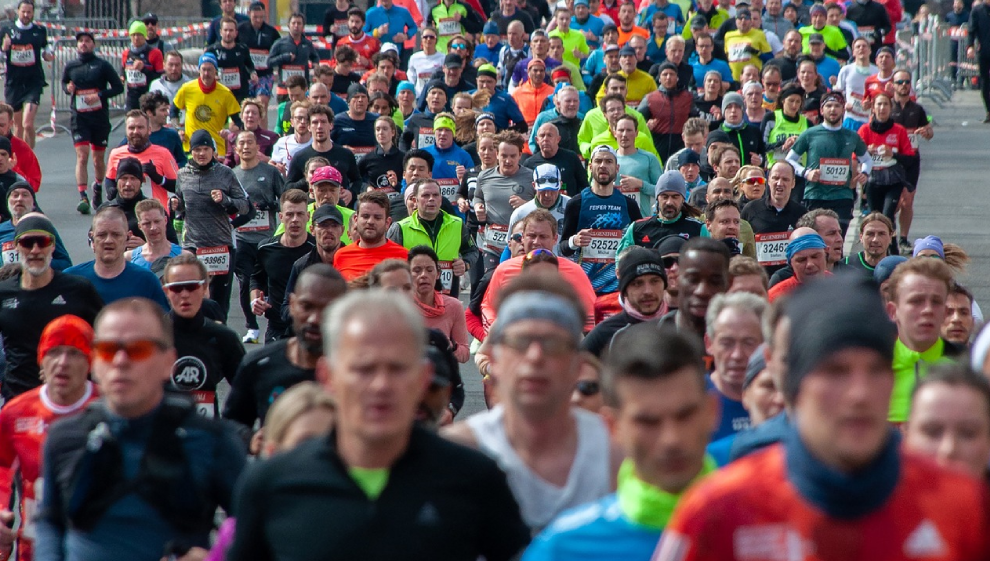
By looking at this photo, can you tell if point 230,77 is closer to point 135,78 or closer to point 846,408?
point 135,78

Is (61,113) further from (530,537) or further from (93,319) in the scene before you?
(530,537)

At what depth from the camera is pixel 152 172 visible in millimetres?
14344

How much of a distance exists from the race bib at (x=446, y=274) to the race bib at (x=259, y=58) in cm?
1213

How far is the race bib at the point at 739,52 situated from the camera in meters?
21.5

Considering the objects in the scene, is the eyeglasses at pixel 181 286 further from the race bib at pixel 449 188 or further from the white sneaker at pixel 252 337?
the race bib at pixel 449 188

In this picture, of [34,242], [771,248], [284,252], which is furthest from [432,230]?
[34,242]

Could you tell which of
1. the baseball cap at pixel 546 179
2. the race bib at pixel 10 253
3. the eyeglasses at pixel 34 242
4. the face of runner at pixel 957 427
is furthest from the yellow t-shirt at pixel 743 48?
the face of runner at pixel 957 427

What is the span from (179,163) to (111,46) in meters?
11.8

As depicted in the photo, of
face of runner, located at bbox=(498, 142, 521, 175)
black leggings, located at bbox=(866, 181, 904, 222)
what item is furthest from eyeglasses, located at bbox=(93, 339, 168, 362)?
black leggings, located at bbox=(866, 181, 904, 222)

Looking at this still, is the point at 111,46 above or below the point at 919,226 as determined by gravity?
above

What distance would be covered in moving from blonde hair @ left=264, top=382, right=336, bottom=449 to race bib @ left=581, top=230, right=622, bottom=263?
7.53 meters

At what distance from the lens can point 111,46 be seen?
91.7 feet

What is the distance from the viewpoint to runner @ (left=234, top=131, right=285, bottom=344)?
531 inches

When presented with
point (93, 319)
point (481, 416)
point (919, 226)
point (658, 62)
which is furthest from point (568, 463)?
point (658, 62)
